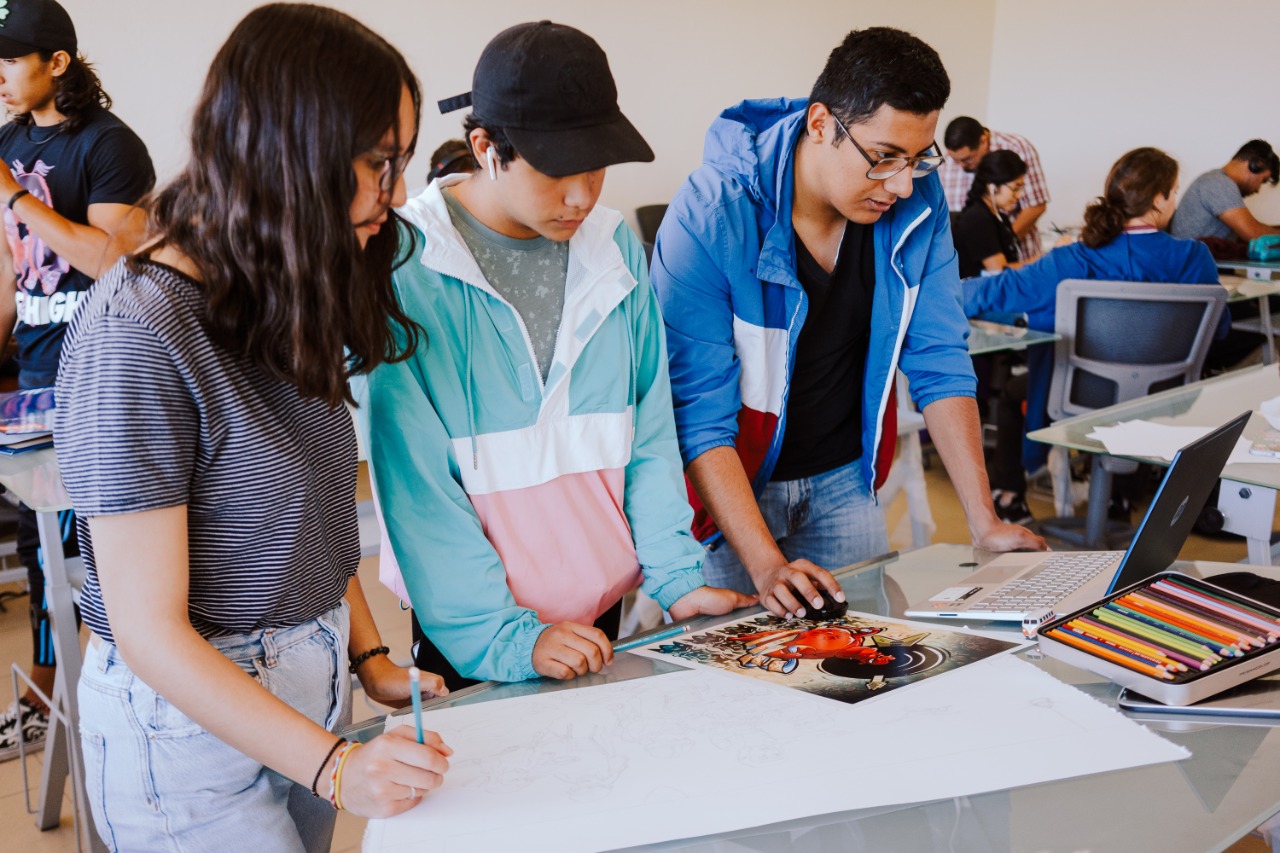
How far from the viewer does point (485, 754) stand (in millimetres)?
1048

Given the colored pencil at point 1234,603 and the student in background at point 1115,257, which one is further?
the student in background at point 1115,257

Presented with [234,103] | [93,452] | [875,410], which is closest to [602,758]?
[93,452]

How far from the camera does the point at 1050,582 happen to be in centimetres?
142

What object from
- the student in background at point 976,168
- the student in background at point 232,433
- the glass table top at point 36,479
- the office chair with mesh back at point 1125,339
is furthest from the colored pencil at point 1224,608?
the student in background at point 976,168

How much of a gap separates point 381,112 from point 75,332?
309 millimetres

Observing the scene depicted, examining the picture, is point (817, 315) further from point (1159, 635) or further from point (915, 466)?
point (915, 466)

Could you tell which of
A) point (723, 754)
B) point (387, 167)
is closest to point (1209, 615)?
point (723, 754)

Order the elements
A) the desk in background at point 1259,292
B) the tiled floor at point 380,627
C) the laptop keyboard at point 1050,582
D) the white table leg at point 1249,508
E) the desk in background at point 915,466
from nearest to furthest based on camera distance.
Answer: the laptop keyboard at point 1050,582 → the white table leg at point 1249,508 → the tiled floor at point 380,627 → the desk in background at point 915,466 → the desk in background at point 1259,292

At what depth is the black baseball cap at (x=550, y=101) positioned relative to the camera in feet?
3.89

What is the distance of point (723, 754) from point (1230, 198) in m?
5.95

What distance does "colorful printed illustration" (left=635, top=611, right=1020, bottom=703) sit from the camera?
118 centimetres

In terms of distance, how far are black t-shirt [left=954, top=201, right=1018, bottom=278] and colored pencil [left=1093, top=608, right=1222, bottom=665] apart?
349 centimetres

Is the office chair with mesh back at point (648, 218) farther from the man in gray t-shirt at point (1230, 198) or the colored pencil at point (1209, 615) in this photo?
A: the colored pencil at point (1209, 615)

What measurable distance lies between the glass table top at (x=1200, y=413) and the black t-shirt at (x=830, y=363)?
2.25 feet
